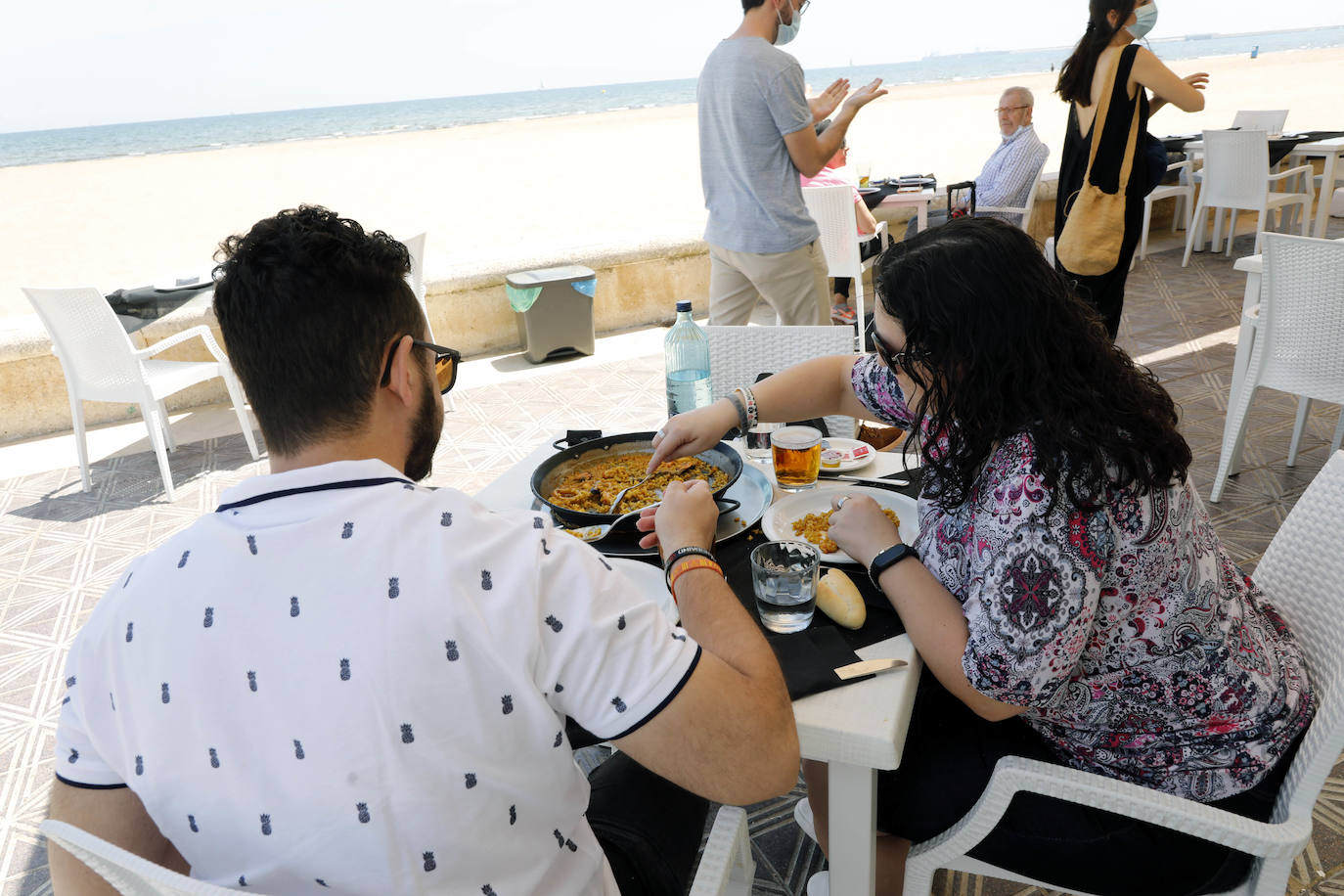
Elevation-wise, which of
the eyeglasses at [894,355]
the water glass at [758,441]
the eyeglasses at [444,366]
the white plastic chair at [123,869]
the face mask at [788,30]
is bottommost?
the water glass at [758,441]

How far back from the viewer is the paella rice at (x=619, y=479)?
146cm

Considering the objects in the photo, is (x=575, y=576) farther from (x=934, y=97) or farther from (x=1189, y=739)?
(x=934, y=97)

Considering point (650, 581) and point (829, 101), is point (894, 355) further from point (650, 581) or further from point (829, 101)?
point (829, 101)

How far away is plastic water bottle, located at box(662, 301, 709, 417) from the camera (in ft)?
6.37

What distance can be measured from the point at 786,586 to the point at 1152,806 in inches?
19.6

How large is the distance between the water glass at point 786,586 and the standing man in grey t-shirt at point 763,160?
98.5 inches

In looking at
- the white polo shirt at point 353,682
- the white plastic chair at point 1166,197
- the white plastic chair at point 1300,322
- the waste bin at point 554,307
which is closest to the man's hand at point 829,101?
the white plastic chair at point 1300,322

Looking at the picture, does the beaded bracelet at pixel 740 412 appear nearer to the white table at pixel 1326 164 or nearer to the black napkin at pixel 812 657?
the black napkin at pixel 812 657

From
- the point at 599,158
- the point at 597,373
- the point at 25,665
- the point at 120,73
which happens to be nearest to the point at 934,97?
the point at 599,158

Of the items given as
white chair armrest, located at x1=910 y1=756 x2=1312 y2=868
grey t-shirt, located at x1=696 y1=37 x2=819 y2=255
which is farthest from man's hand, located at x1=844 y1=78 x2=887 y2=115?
white chair armrest, located at x1=910 y1=756 x2=1312 y2=868

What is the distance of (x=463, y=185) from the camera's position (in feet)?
54.4

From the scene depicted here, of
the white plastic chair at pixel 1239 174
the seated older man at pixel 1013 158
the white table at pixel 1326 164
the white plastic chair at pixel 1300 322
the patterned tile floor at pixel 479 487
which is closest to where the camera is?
the patterned tile floor at pixel 479 487

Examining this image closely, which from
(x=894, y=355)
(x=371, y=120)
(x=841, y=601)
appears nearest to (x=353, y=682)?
(x=841, y=601)

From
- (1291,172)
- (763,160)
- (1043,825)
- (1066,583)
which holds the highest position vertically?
(763,160)
